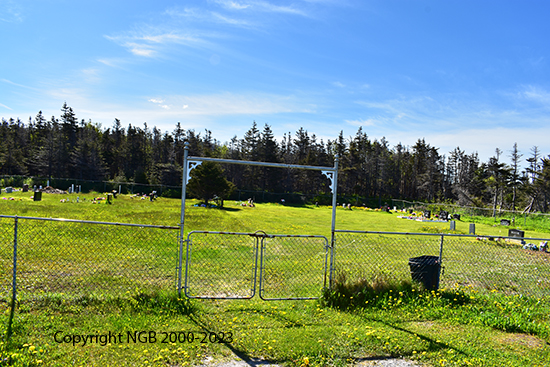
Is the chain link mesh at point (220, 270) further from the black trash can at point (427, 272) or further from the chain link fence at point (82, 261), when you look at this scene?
the black trash can at point (427, 272)

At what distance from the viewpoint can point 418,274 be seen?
7.09 meters

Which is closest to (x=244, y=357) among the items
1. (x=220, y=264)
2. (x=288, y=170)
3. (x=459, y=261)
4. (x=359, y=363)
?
(x=359, y=363)

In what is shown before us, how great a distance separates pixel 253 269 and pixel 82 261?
15.3 ft

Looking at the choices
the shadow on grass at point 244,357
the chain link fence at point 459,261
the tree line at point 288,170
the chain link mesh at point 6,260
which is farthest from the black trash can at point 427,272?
the tree line at point 288,170

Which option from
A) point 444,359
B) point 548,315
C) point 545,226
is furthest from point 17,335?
point 545,226

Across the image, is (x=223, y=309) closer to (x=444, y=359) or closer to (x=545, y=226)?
(x=444, y=359)

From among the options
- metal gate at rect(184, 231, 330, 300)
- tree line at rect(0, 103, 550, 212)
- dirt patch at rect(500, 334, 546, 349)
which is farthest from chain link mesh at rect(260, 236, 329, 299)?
tree line at rect(0, 103, 550, 212)

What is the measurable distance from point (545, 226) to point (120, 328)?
111 feet

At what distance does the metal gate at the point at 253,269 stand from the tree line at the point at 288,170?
24282 mm

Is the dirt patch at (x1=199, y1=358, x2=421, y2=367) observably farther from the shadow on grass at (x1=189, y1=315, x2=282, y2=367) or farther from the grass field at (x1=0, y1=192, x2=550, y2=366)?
the grass field at (x1=0, y1=192, x2=550, y2=366)

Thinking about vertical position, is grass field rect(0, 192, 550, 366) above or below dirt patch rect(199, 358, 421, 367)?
above

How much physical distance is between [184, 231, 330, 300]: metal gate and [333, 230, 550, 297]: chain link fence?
0.90 meters

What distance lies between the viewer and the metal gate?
671 centimetres

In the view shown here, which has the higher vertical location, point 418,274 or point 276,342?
point 418,274
